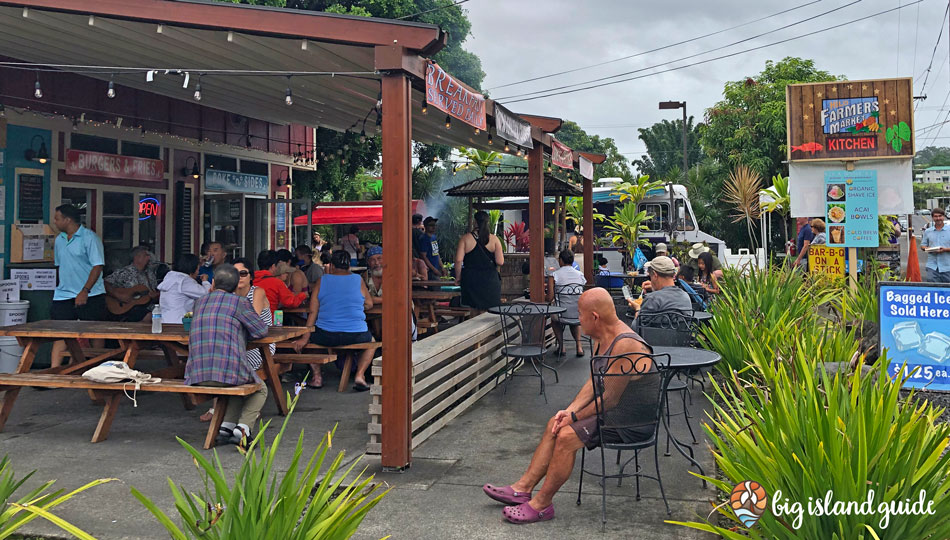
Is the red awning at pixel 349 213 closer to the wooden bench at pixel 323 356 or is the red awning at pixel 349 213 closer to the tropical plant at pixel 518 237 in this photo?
the tropical plant at pixel 518 237

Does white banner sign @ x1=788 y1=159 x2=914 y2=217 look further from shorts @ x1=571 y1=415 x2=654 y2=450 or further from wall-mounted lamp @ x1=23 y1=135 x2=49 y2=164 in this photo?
wall-mounted lamp @ x1=23 y1=135 x2=49 y2=164

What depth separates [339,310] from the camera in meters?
7.46

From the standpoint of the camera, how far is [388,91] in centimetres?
511

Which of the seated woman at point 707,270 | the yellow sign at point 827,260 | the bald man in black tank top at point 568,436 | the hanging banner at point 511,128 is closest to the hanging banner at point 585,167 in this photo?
the seated woman at point 707,270

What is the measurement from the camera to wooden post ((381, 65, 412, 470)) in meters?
5.09

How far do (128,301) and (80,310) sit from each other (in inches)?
19.7

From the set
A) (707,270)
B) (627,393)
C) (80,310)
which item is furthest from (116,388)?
(707,270)

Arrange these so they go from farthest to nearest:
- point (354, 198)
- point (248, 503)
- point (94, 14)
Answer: point (354, 198), point (94, 14), point (248, 503)

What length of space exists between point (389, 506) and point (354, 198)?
2805cm

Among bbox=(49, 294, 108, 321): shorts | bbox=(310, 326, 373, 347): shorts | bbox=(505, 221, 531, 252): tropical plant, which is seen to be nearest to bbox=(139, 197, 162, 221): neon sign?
bbox=(49, 294, 108, 321): shorts

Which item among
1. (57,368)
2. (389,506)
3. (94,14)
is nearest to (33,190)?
(57,368)

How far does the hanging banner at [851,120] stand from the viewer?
31.7 feet

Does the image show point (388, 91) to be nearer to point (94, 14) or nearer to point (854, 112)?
point (94, 14)

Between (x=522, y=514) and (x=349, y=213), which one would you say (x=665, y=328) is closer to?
(x=522, y=514)
